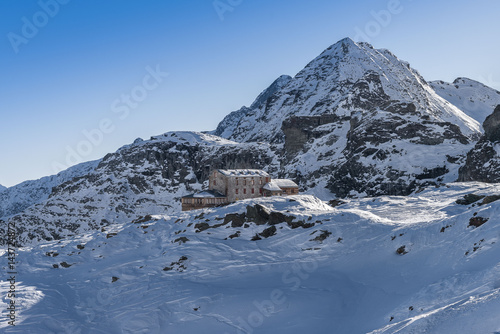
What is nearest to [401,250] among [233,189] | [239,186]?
[239,186]

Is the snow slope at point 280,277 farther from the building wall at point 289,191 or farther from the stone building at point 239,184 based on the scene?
the building wall at point 289,191

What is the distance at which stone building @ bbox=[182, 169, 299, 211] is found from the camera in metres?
73.8

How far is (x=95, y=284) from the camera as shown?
1299 inches

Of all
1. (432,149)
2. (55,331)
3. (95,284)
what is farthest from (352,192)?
(55,331)

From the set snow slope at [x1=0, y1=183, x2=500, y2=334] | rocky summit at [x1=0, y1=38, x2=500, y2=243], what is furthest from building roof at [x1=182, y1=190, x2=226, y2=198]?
rocky summit at [x1=0, y1=38, x2=500, y2=243]

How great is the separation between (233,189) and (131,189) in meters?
112

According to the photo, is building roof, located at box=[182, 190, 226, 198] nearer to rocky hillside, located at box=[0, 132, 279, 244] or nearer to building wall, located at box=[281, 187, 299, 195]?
building wall, located at box=[281, 187, 299, 195]

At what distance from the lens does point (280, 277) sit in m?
28.7

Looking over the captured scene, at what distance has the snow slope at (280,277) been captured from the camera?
1914 centimetres

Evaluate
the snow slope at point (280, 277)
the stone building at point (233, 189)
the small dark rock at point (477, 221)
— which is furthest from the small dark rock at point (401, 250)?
the stone building at point (233, 189)

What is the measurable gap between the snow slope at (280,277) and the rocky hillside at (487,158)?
118 feet

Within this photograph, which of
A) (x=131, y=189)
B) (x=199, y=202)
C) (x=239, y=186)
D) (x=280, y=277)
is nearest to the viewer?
(x=280, y=277)

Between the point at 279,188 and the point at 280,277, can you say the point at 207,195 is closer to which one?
the point at 279,188

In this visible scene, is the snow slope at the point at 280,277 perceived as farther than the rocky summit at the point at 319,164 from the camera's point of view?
No
